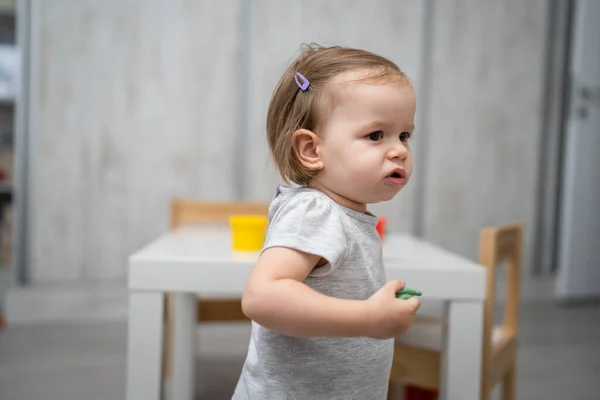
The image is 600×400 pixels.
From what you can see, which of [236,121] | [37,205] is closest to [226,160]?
[236,121]

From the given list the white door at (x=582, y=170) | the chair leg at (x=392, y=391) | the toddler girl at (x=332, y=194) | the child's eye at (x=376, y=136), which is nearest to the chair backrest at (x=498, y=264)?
the chair leg at (x=392, y=391)

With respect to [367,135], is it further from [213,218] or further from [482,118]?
[482,118]

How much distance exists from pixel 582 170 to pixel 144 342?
9.29ft

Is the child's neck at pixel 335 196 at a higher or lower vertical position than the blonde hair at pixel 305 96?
lower

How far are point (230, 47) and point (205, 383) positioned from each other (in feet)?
5.33

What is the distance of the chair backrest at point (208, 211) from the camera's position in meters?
1.70

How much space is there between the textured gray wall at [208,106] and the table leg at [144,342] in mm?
1824

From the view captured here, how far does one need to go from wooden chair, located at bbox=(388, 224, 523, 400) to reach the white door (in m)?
2.02

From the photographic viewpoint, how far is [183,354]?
3.75 feet

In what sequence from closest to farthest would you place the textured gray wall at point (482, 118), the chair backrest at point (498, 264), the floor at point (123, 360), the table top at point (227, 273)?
the table top at point (227, 273), the chair backrest at point (498, 264), the floor at point (123, 360), the textured gray wall at point (482, 118)

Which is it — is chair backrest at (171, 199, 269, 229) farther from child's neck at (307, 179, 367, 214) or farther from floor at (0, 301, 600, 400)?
child's neck at (307, 179, 367, 214)

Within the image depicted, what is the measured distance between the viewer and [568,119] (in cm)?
322

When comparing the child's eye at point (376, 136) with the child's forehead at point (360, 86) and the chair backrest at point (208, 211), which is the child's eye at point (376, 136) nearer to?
the child's forehead at point (360, 86)

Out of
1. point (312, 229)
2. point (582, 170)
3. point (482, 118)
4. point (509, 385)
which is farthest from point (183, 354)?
point (582, 170)
